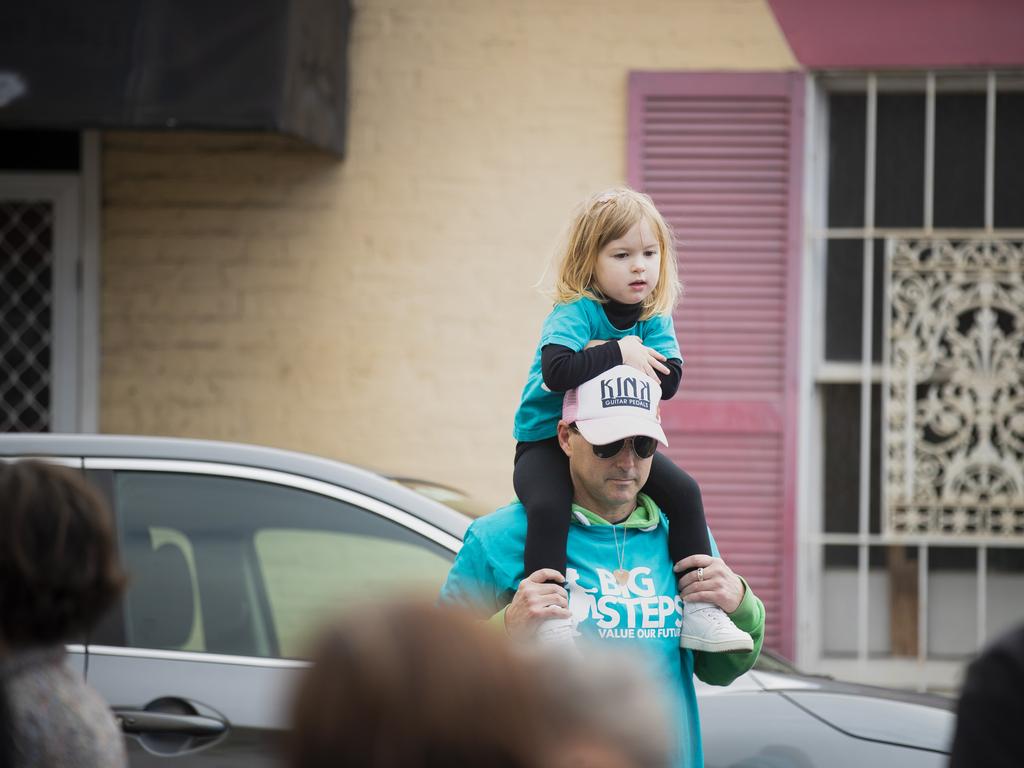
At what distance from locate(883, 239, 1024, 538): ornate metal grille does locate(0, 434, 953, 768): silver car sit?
2.99 m

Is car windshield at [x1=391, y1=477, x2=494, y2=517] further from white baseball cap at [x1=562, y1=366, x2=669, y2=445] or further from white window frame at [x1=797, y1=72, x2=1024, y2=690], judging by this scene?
white window frame at [x1=797, y1=72, x2=1024, y2=690]

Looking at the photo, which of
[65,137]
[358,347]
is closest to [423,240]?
[358,347]

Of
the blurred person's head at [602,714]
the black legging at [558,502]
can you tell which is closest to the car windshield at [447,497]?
the black legging at [558,502]

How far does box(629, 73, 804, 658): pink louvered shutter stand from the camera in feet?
21.1

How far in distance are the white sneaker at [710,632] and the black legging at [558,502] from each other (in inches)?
4.8

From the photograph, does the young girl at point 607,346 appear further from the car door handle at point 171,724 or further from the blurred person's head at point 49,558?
the car door handle at point 171,724

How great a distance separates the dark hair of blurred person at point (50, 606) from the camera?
5.52 ft

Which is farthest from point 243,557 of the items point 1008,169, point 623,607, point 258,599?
point 1008,169

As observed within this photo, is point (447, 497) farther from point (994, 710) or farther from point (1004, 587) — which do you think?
point (1004, 587)

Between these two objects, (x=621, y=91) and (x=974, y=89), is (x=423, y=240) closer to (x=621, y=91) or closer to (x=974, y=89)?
(x=621, y=91)

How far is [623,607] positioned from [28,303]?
208 inches

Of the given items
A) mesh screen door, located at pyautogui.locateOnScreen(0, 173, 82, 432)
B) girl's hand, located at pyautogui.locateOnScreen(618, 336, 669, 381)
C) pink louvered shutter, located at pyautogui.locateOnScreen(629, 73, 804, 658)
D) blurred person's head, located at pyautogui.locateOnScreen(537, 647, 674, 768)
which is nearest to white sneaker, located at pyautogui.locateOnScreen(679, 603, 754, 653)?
girl's hand, located at pyautogui.locateOnScreen(618, 336, 669, 381)

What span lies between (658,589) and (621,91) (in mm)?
4473

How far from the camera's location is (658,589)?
2404 millimetres
